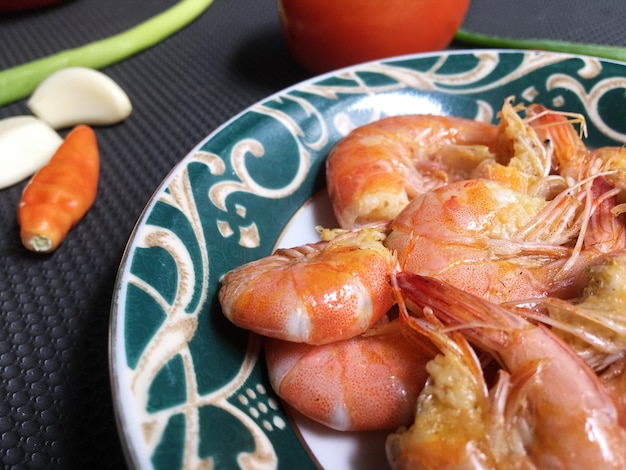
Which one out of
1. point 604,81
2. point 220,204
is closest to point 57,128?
point 220,204

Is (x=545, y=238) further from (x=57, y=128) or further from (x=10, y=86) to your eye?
(x=10, y=86)

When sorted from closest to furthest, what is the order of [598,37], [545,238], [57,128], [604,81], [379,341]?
[379,341]
[545,238]
[604,81]
[57,128]
[598,37]

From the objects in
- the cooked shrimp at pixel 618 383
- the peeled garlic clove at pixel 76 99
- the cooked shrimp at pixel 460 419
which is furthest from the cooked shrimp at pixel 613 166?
the peeled garlic clove at pixel 76 99

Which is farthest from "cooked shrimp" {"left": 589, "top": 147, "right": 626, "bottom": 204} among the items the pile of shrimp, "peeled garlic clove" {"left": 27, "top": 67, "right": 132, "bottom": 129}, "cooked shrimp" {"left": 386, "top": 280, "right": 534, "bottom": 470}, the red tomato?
"peeled garlic clove" {"left": 27, "top": 67, "right": 132, "bottom": 129}

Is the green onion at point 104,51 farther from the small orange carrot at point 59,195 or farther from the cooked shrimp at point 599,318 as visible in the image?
the cooked shrimp at point 599,318

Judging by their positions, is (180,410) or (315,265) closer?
(180,410)

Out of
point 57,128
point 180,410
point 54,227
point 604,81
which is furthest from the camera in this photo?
point 57,128

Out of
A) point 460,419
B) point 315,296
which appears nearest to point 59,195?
point 315,296

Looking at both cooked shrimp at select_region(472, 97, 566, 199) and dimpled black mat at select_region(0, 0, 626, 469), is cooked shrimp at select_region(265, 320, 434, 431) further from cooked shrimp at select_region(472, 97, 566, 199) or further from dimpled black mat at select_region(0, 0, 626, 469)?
cooked shrimp at select_region(472, 97, 566, 199)
